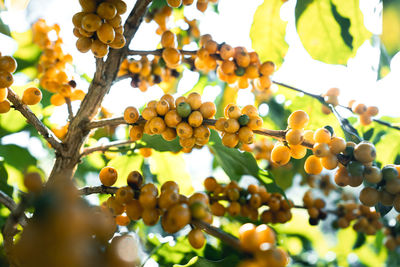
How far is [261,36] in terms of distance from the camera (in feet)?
6.48

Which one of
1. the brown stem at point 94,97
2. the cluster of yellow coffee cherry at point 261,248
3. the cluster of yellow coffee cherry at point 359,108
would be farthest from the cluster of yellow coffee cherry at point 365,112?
the cluster of yellow coffee cherry at point 261,248

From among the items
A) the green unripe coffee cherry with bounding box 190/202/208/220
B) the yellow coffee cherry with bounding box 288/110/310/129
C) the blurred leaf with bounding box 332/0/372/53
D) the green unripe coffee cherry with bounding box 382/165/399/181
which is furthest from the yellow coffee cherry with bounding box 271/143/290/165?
the blurred leaf with bounding box 332/0/372/53

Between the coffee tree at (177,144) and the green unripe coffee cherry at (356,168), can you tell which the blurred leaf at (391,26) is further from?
the green unripe coffee cherry at (356,168)

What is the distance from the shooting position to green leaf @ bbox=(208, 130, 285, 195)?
1683mm

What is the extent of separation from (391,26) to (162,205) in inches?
46.8

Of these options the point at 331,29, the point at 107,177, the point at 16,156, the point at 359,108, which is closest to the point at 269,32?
the point at 331,29

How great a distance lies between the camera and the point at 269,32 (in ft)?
6.44

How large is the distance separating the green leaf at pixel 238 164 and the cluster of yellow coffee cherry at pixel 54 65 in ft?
2.93

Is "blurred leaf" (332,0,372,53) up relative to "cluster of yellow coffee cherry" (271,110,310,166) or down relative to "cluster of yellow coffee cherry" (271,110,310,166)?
up

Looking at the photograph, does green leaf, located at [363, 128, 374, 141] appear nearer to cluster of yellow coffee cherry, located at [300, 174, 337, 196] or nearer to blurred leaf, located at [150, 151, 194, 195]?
blurred leaf, located at [150, 151, 194, 195]

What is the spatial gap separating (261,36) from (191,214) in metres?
1.43

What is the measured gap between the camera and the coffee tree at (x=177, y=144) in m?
0.74

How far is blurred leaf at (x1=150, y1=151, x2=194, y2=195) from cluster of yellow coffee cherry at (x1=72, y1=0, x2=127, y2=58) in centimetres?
94

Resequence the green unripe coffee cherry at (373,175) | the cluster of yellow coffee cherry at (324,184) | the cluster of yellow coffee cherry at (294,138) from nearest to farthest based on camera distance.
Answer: the green unripe coffee cherry at (373,175)
the cluster of yellow coffee cherry at (294,138)
the cluster of yellow coffee cherry at (324,184)
